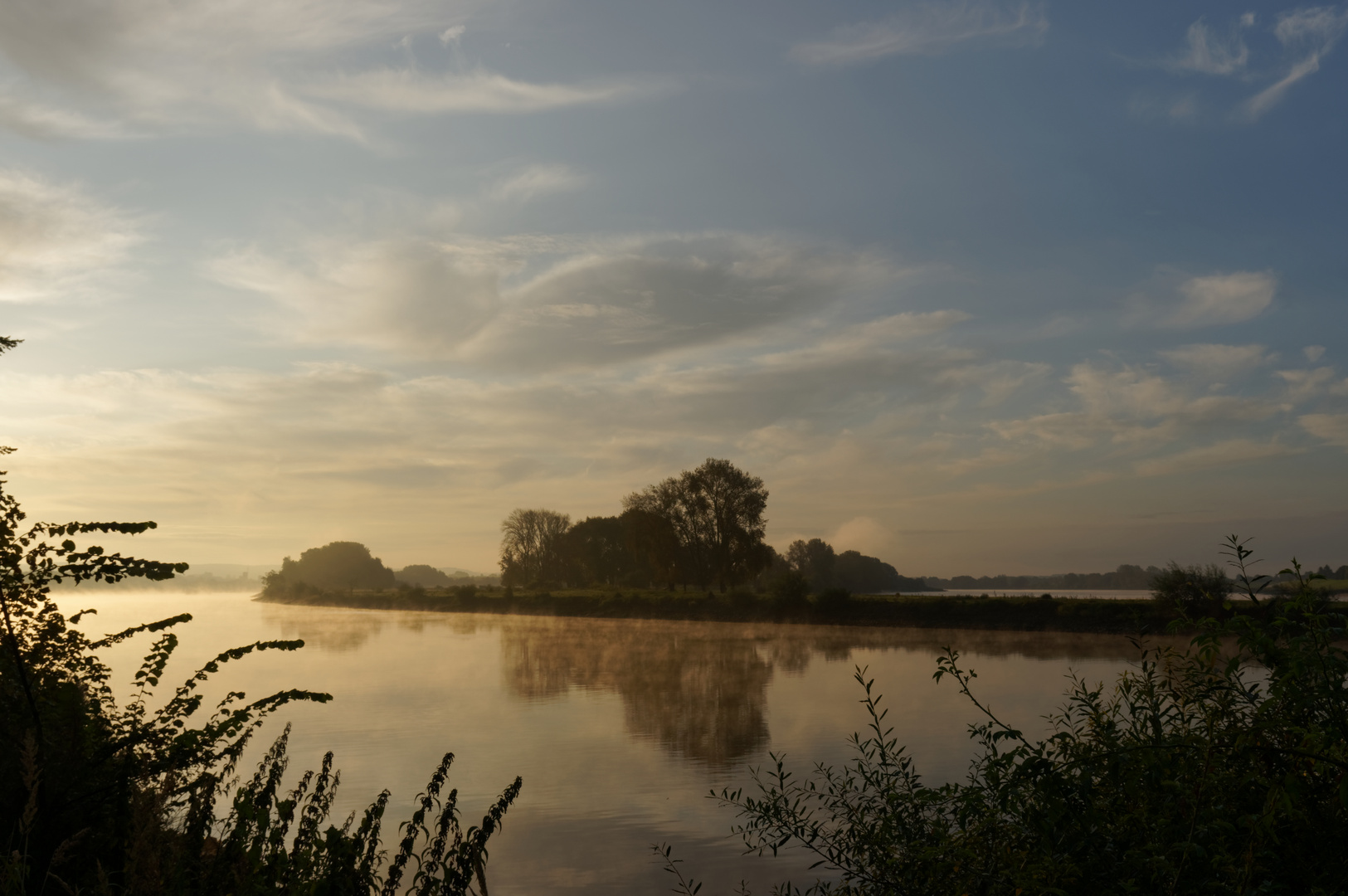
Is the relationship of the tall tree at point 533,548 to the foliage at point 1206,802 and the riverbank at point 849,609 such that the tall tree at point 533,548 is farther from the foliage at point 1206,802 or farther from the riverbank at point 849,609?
the foliage at point 1206,802

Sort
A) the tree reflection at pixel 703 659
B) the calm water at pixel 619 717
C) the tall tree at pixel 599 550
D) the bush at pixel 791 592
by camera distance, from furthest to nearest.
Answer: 1. the tall tree at pixel 599 550
2. the bush at pixel 791 592
3. the tree reflection at pixel 703 659
4. the calm water at pixel 619 717

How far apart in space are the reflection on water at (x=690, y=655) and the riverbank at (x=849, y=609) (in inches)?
56.6

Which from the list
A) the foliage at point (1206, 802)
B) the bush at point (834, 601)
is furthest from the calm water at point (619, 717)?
the bush at point (834, 601)

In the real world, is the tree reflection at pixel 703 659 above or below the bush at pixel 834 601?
below

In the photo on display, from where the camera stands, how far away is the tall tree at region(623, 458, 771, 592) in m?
73.1

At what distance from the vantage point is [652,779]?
16750 mm

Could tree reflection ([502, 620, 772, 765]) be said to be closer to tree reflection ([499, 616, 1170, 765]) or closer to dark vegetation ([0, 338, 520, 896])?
tree reflection ([499, 616, 1170, 765])

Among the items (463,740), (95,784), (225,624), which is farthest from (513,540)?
(95,784)

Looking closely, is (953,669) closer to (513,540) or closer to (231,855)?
(231,855)

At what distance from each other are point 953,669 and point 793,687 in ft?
83.4

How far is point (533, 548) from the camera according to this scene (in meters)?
114

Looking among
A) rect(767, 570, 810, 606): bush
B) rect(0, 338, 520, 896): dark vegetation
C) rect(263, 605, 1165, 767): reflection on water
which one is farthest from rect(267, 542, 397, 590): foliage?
rect(0, 338, 520, 896): dark vegetation

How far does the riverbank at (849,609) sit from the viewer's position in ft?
154

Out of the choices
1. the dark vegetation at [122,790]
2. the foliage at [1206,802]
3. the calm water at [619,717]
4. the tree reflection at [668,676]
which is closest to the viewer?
the foliage at [1206,802]
